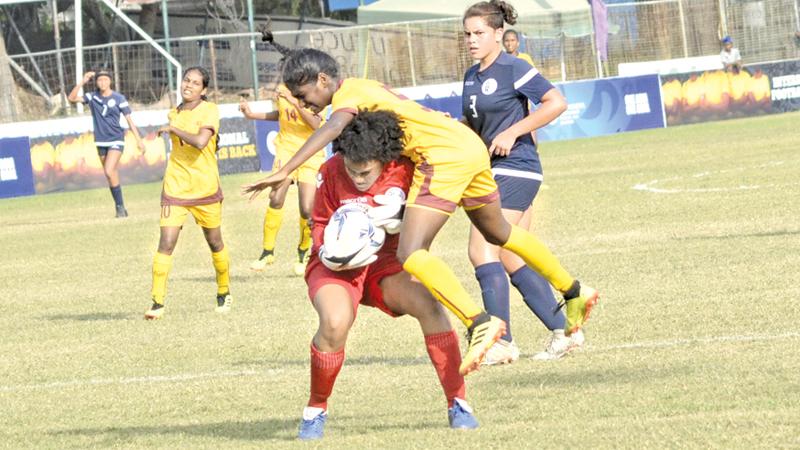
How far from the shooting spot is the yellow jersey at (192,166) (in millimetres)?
12828

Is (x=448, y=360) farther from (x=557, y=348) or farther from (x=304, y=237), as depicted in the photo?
(x=304, y=237)

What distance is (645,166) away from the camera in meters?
24.9

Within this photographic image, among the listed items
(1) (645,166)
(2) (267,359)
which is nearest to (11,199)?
(1) (645,166)

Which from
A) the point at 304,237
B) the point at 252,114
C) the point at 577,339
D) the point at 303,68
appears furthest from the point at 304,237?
the point at 303,68

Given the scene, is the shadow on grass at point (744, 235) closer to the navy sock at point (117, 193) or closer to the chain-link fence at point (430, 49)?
the navy sock at point (117, 193)

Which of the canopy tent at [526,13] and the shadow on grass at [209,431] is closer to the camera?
the shadow on grass at [209,431]

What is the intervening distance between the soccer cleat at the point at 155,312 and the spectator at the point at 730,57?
26.4 m

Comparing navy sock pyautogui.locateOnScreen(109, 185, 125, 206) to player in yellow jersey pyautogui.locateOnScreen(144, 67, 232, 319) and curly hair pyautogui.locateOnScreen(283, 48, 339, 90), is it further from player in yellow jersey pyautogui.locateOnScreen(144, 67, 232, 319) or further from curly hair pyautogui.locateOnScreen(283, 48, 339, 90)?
curly hair pyautogui.locateOnScreen(283, 48, 339, 90)

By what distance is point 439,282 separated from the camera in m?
6.81

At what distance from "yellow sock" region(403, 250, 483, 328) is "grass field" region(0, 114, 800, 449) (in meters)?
0.55

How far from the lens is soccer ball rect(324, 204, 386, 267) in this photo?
22.3ft

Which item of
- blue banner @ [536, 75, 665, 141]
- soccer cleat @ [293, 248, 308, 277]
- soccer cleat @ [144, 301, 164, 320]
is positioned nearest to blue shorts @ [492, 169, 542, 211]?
soccer cleat @ [144, 301, 164, 320]

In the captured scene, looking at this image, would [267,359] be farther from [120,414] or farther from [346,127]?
[346,127]

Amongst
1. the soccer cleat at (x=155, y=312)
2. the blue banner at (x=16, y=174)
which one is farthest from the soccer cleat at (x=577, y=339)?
the blue banner at (x=16, y=174)
